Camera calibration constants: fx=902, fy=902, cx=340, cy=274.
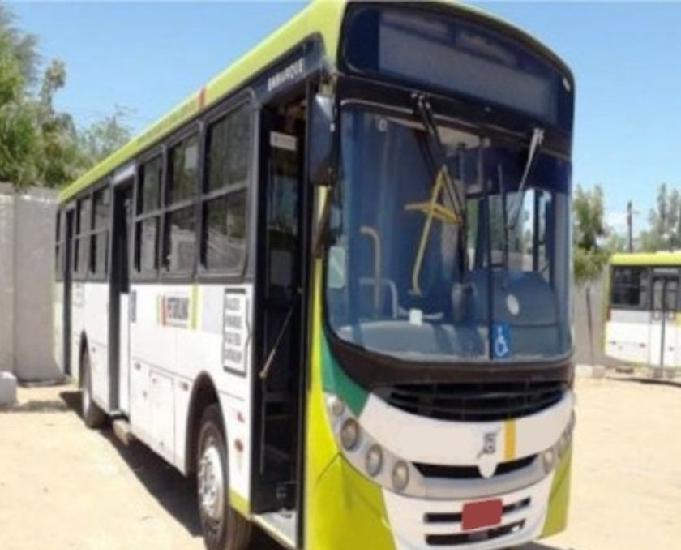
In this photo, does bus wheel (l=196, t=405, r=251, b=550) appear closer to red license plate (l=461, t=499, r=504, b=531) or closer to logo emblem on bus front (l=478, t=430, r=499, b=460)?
red license plate (l=461, t=499, r=504, b=531)

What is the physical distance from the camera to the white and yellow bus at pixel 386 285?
14.3ft

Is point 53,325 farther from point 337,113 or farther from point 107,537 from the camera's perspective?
point 337,113

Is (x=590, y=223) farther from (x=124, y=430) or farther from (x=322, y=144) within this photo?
(x=322, y=144)

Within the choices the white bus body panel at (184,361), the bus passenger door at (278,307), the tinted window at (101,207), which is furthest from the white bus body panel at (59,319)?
the bus passenger door at (278,307)

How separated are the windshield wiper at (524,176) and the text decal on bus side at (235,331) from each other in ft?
5.20

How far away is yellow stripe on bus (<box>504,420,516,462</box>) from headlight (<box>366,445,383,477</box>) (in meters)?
0.77

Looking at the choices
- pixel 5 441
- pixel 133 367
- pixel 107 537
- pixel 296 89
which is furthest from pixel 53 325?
pixel 296 89

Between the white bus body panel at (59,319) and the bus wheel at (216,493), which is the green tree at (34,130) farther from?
Answer: the bus wheel at (216,493)

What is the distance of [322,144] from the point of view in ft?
13.9

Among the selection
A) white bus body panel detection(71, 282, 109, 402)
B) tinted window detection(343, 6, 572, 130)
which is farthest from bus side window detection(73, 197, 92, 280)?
tinted window detection(343, 6, 572, 130)

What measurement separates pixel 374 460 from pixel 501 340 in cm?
97

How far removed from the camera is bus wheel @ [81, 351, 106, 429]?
432 inches

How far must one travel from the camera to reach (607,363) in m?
23.0

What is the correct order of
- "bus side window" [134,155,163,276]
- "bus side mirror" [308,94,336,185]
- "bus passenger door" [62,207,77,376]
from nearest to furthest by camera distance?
"bus side mirror" [308,94,336,185], "bus side window" [134,155,163,276], "bus passenger door" [62,207,77,376]
